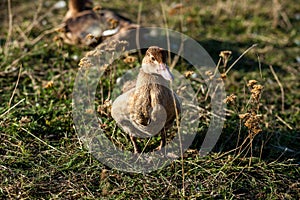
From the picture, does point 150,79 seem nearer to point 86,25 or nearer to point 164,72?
point 164,72

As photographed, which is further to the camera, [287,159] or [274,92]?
[274,92]

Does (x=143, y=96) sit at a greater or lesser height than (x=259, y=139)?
greater

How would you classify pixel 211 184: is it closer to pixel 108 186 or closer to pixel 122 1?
pixel 108 186

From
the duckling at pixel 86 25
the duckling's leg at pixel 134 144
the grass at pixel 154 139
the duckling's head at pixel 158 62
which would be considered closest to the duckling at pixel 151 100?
the duckling's head at pixel 158 62

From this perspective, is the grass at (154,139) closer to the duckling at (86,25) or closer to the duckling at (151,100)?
the duckling at (86,25)

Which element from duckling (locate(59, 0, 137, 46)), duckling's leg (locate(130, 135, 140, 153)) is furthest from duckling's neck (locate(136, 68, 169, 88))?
duckling (locate(59, 0, 137, 46))

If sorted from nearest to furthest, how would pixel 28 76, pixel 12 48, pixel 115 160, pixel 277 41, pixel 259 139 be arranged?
1. pixel 115 160
2. pixel 259 139
3. pixel 28 76
4. pixel 12 48
5. pixel 277 41

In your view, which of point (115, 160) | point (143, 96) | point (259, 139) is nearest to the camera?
point (143, 96)

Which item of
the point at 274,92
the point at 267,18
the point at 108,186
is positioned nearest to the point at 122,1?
the point at 267,18
